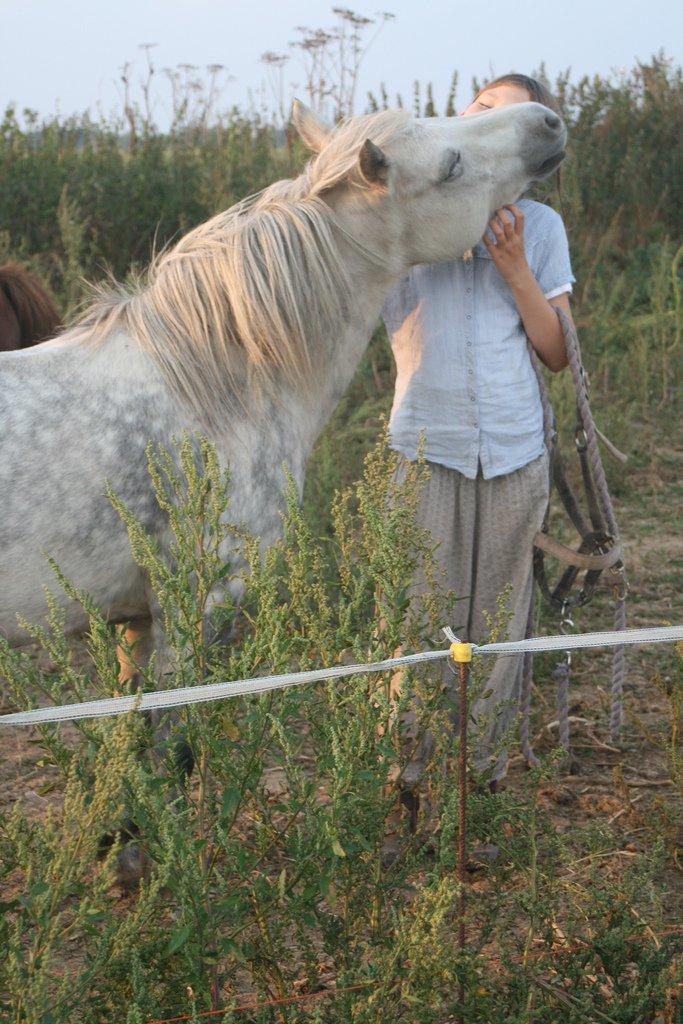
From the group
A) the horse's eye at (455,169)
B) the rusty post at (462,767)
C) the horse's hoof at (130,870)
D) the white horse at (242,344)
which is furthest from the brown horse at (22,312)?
the rusty post at (462,767)

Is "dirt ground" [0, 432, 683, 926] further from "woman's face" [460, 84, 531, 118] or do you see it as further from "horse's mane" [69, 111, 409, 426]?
"woman's face" [460, 84, 531, 118]

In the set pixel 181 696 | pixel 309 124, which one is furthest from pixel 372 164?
pixel 181 696

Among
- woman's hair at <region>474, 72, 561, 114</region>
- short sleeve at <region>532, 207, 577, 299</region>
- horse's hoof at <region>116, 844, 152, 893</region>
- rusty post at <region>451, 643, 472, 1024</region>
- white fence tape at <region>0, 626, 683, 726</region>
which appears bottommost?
horse's hoof at <region>116, 844, 152, 893</region>

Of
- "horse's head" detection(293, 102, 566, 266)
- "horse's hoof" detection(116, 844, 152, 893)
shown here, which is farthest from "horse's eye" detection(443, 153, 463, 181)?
"horse's hoof" detection(116, 844, 152, 893)

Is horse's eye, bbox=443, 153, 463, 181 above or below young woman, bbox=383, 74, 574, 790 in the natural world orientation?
above

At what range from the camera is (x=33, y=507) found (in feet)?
7.68

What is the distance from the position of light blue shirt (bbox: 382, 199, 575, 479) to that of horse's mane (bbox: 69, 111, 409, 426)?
27 cm

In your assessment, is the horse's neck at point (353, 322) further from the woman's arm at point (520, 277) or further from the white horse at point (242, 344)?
the woman's arm at point (520, 277)

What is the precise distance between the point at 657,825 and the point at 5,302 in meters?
2.51

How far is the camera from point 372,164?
260 centimetres

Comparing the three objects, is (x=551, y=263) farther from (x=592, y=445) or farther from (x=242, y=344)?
(x=242, y=344)

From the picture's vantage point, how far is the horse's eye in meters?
2.69

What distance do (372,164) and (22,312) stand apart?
139 centimetres

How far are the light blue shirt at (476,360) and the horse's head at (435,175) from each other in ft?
0.38
